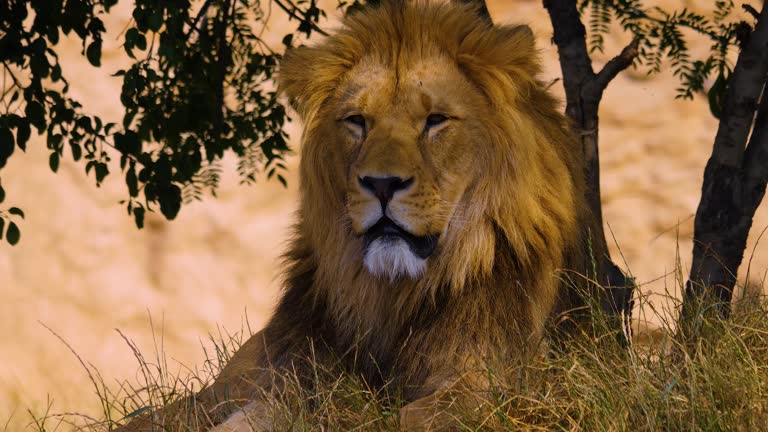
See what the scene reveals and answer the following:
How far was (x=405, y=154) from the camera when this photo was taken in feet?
11.1

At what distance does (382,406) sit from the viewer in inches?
133

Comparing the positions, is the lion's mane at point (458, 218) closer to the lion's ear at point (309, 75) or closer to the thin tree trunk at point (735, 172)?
the lion's ear at point (309, 75)

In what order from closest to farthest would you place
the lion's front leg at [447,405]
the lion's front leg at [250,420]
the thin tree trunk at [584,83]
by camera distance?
1. the lion's front leg at [447,405]
2. the lion's front leg at [250,420]
3. the thin tree trunk at [584,83]

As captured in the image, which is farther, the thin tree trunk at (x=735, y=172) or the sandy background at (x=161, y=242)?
the sandy background at (x=161, y=242)

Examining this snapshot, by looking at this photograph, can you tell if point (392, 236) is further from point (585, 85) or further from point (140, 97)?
point (140, 97)

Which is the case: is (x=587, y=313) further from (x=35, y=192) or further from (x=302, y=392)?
(x=35, y=192)

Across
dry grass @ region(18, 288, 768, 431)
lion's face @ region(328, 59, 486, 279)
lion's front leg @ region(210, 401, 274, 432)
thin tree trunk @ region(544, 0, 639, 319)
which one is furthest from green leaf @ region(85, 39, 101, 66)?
thin tree trunk @ region(544, 0, 639, 319)

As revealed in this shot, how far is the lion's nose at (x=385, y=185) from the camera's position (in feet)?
10.9

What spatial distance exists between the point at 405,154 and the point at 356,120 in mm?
292

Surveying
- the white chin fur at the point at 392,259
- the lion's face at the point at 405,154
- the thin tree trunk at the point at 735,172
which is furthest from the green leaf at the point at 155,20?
the thin tree trunk at the point at 735,172

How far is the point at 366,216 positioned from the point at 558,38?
168 cm

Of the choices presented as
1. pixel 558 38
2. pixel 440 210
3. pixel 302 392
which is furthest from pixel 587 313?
pixel 558 38

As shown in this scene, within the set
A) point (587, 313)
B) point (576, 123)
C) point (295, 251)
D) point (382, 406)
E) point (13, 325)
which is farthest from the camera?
point (13, 325)

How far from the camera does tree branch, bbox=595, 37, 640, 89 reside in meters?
4.39
